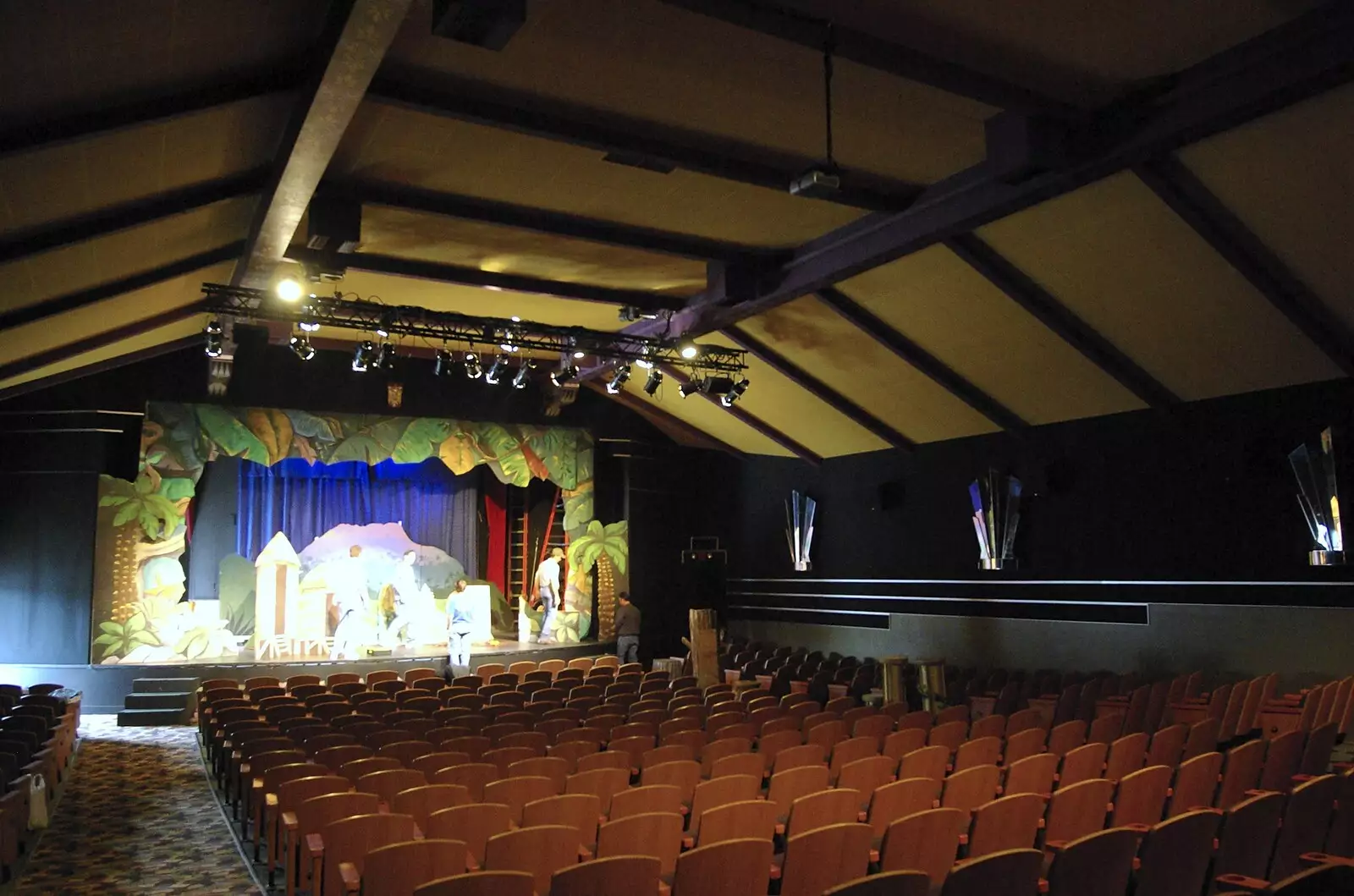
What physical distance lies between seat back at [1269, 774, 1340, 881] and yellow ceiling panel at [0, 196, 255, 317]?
334 inches

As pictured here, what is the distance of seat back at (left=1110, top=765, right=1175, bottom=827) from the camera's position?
537 cm

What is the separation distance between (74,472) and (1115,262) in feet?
44.8

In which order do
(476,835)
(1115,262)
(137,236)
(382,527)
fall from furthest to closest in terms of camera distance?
(382,527) < (1115,262) < (137,236) < (476,835)

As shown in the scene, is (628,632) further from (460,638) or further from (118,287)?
(118,287)

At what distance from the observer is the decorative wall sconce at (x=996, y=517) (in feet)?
44.4

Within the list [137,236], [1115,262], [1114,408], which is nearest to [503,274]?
[137,236]

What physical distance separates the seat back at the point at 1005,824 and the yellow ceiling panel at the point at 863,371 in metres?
7.47

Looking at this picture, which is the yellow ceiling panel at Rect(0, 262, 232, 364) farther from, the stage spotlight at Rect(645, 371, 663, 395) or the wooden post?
the wooden post

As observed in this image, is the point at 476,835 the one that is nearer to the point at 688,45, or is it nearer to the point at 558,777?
the point at 558,777

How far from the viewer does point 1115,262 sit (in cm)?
930

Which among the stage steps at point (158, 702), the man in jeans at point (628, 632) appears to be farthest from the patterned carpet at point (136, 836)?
the man in jeans at point (628, 632)

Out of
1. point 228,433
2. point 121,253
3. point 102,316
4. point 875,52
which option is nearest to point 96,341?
point 102,316

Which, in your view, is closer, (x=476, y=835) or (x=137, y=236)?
(x=476, y=835)

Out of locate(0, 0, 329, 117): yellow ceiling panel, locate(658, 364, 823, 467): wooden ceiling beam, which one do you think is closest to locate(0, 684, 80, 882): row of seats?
locate(0, 0, 329, 117): yellow ceiling panel
